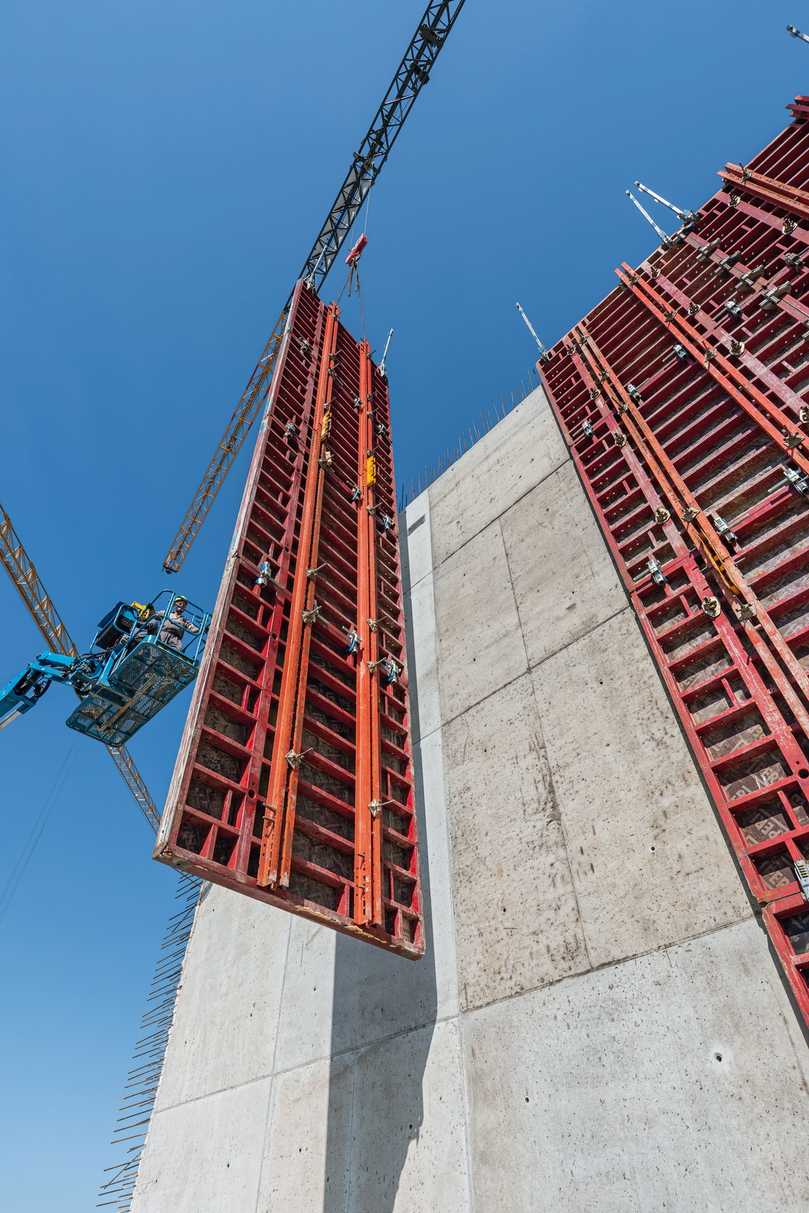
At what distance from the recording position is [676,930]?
22.4ft

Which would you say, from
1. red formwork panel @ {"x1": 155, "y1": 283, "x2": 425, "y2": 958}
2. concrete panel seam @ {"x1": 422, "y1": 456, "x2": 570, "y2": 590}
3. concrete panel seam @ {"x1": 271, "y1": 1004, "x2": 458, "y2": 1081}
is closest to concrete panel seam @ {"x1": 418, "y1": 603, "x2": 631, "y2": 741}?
red formwork panel @ {"x1": 155, "y1": 283, "x2": 425, "y2": 958}

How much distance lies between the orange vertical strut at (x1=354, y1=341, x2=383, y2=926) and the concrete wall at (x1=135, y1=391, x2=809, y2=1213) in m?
1.97

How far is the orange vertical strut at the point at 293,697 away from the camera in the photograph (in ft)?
22.8

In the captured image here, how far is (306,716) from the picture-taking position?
9.03m

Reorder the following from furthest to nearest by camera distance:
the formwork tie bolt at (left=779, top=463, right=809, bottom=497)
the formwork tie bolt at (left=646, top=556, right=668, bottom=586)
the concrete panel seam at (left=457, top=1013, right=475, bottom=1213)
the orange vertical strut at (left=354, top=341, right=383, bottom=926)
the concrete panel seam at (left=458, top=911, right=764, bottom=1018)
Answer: the formwork tie bolt at (left=646, top=556, right=668, bottom=586) → the formwork tie bolt at (left=779, top=463, right=809, bottom=497) → the orange vertical strut at (left=354, top=341, right=383, bottom=926) → the concrete panel seam at (left=457, top=1013, right=475, bottom=1213) → the concrete panel seam at (left=458, top=911, right=764, bottom=1018)

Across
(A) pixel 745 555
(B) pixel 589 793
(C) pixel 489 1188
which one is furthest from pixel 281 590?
(C) pixel 489 1188

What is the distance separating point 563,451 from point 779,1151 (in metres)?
11.8

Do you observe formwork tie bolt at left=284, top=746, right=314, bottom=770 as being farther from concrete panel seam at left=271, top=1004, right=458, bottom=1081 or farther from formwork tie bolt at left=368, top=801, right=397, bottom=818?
concrete panel seam at left=271, top=1004, right=458, bottom=1081

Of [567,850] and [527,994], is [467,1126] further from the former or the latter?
[567,850]

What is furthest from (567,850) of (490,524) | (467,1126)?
(490,524)

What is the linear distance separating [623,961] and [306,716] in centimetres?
514

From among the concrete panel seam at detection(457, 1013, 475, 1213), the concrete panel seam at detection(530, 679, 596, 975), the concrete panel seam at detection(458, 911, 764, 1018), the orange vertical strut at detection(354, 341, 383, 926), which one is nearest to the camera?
the concrete panel seam at detection(458, 911, 764, 1018)

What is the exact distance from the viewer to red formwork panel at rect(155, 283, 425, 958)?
6.99 meters

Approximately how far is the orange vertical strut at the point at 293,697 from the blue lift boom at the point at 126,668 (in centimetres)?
1378
